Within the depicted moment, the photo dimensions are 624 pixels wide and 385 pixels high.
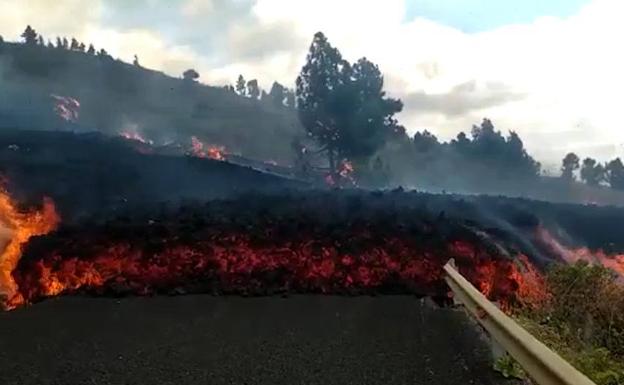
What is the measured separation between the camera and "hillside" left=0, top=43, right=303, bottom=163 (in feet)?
274

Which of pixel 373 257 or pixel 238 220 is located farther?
pixel 238 220

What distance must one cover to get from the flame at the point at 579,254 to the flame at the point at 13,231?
66.8ft

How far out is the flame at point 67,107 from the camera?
83.9m

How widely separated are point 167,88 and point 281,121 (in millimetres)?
26580

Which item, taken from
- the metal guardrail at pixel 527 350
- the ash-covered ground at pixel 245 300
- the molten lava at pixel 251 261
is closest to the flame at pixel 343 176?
the ash-covered ground at pixel 245 300

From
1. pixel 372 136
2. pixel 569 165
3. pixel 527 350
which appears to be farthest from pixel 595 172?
pixel 527 350

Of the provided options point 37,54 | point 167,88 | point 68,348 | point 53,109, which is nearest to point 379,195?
point 68,348

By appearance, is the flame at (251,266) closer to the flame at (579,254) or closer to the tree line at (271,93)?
the flame at (579,254)

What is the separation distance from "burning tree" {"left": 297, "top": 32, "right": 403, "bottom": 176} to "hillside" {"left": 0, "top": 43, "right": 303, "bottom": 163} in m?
30.4

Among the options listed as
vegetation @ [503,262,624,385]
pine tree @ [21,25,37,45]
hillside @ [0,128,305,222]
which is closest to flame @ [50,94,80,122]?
pine tree @ [21,25,37,45]

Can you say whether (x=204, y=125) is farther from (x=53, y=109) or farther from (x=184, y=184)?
(x=184, y=184)

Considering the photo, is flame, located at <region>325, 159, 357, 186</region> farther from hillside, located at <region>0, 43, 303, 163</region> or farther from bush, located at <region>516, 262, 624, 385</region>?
bush, located at <region>516, 262, 624, 385</region>

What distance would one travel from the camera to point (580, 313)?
25.6 ft

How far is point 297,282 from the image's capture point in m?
11.1
